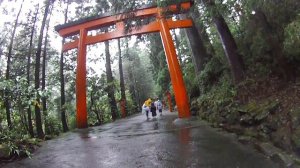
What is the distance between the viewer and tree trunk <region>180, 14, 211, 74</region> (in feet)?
52.2

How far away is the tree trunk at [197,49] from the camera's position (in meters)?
15.9

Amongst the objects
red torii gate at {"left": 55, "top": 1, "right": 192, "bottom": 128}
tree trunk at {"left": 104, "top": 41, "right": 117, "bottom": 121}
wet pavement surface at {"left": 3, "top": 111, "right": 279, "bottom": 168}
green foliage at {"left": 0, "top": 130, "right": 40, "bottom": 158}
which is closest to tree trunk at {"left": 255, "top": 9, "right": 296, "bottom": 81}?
wet pavement surface at {"left": 3, "top": 111, "right": 279, "bottom": 168}

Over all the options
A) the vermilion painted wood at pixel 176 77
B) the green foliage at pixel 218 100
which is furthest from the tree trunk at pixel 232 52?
the vermilion painted wood at pixel 176 77

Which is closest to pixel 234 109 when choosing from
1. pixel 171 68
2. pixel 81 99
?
pixel 171 68

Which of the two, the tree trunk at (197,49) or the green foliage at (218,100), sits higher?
the tree trunk at (197,49)

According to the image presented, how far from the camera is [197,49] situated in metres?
16.2

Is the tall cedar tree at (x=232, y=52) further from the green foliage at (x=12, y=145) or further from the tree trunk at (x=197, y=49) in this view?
the green foliage at (x=12, y=145)

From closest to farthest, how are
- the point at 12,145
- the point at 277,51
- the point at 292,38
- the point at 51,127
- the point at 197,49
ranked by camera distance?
1. the point at 292,38
2. the point at 12,145
3. the point at 277,51
4. the point at 197,49
5. the point at 51,127

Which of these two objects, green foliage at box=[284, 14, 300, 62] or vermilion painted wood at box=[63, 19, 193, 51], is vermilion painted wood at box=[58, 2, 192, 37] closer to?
vermilion painted wood at box=[63, 19, 193, 51]

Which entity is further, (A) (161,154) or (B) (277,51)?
(B) (277,51)

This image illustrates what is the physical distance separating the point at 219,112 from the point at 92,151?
4261mm

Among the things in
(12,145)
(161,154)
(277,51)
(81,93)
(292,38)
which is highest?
(81,93)

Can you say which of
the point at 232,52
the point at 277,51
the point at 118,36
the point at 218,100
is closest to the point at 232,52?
the point at 232,52

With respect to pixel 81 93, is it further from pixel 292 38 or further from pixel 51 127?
pixel 292 38
